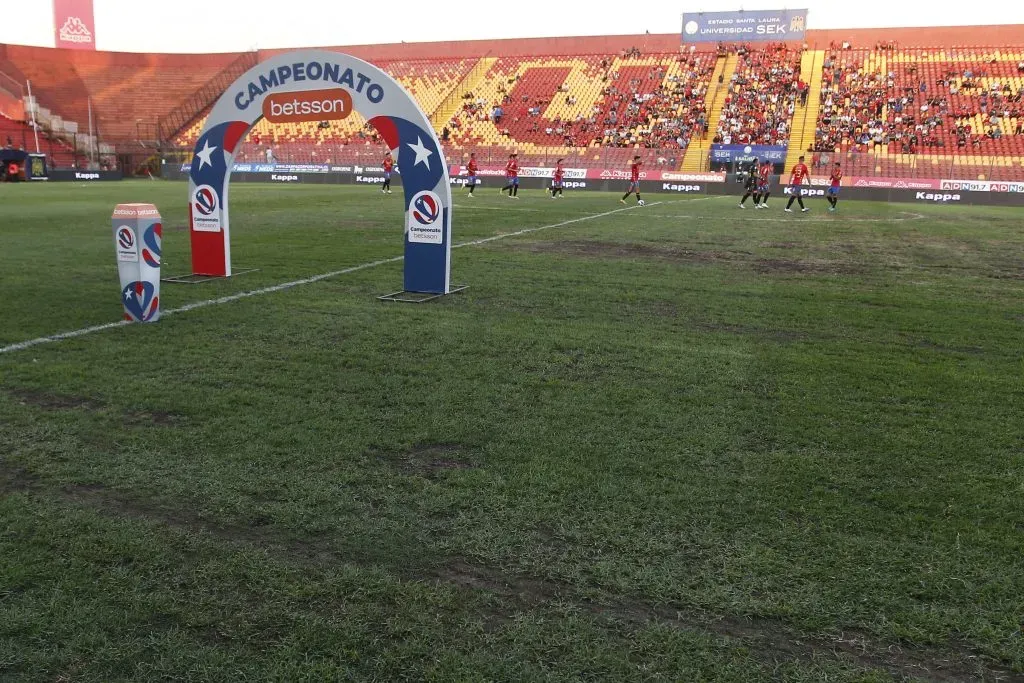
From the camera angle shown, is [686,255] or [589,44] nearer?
[686,255]

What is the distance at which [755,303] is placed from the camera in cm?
895

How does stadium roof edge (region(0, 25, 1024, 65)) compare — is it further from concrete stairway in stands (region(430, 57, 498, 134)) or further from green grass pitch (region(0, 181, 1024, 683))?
green grass pitch (region(0, 181, 1024, 683))

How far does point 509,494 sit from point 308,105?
6.99 metres

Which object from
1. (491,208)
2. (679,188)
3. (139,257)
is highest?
(679,188)

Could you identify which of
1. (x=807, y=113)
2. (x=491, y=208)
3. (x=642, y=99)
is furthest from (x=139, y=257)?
(x=642, y=99)

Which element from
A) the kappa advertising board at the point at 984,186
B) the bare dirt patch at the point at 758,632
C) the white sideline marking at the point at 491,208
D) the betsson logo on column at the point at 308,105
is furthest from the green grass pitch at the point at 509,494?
the kappa advertising board at the point at 984,186

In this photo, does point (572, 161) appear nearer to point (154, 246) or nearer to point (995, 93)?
point (995, 93)

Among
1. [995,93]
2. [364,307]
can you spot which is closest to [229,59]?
[995,93]

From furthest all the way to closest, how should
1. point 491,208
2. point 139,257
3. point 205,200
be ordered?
point 491,208
point 205,200
point 139,257

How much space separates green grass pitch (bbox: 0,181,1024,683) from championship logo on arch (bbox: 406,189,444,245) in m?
1.22

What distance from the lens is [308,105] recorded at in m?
9.35

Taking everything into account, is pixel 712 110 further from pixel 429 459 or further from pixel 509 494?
pixel 509 494

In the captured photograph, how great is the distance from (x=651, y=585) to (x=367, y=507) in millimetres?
1333

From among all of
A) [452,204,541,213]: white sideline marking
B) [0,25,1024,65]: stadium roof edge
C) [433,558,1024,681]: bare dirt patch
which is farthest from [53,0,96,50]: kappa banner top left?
[433,558,1024,681]: bare dirt patch
